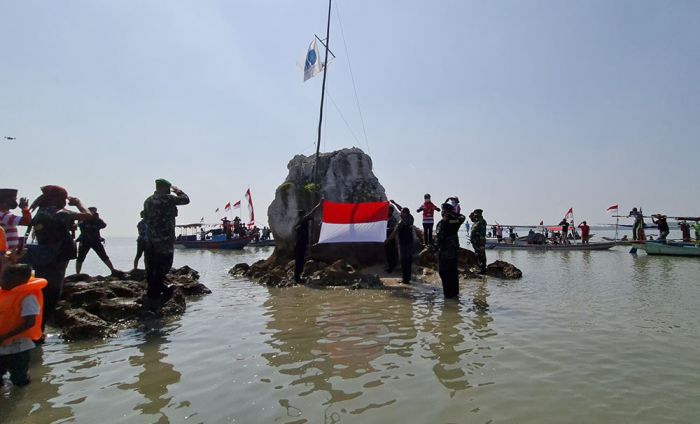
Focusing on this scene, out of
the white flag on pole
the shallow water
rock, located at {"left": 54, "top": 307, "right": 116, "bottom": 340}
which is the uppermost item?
the white flag on pole

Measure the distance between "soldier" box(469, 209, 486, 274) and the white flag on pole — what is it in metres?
8.69

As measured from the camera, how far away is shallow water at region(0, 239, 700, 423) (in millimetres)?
3508

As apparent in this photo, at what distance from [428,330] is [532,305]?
3.23 metres

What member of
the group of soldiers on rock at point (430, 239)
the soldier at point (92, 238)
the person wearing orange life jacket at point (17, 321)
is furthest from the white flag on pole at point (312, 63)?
the person wearing orange life jacket at point (17, 321)

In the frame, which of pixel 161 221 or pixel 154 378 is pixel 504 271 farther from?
pixel 154 378

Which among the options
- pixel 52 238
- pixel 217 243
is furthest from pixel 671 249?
pixel 217 243

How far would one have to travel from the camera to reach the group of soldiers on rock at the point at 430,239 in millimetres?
9383

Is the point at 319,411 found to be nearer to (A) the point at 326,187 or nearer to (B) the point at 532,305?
(B) the point at 532,305

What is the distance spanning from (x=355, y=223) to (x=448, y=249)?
397cm

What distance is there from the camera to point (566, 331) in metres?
6.09

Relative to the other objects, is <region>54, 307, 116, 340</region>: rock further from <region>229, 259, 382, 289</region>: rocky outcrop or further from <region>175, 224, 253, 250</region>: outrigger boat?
<region>175, 224, 253, 250</region>: outrigger boat

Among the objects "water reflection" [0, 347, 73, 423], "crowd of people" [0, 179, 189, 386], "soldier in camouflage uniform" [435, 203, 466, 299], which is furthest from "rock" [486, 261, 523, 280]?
"water reflection" [0, 347, 73, 423]

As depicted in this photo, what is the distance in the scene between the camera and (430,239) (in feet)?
53.6

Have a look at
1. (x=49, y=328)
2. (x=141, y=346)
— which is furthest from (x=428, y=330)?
(x=49, y=328)
